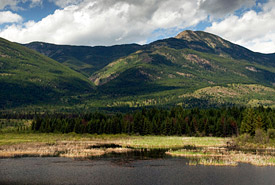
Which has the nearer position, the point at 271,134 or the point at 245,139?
the point at 271,134

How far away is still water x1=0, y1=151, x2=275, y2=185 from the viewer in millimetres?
64562

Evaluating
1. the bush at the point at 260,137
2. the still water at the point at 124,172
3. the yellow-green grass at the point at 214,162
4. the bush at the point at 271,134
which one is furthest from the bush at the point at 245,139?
the still water at the point at 124,172

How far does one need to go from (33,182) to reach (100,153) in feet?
129

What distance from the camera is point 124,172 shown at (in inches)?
2889

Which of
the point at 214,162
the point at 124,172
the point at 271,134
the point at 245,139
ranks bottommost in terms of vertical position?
the point at 124,172

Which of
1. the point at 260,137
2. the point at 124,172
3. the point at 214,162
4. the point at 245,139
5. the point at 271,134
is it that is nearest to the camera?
the point at 124,172

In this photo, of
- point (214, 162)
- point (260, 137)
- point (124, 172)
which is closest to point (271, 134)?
point (260, 137)

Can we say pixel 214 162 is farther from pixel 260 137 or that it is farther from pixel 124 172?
pixel 260 137

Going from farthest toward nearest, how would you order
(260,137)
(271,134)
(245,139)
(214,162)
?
(245,139)
(260,137)
(271,134)
(214,162)

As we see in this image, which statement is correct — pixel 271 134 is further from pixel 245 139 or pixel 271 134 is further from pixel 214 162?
pixel 214 162

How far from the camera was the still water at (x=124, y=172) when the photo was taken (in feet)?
212

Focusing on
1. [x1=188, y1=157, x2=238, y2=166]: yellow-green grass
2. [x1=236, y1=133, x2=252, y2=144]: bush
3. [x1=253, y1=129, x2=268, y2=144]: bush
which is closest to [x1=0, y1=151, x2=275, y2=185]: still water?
[x1=188, y1=157, x2=238, y2=166]: yellow-green grass

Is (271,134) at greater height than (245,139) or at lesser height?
greater

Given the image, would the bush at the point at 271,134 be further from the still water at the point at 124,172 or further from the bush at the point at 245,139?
the still water at the point at 124,172
